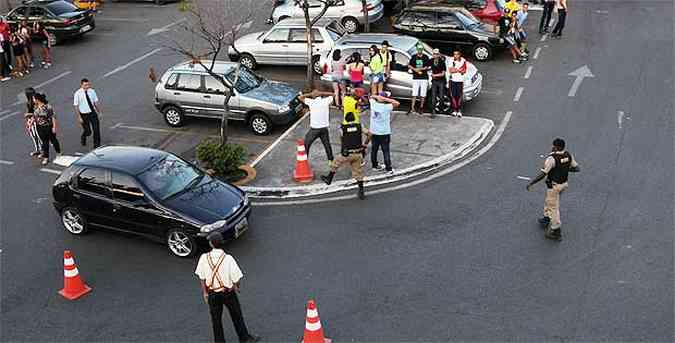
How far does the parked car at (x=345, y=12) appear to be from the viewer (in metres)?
25.1

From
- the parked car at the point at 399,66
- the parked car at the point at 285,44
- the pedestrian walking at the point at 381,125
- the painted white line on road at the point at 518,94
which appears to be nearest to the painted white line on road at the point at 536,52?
the painted white line on road at the point at 518,94

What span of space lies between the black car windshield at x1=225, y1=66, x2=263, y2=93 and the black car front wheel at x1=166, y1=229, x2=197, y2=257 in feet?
20.3

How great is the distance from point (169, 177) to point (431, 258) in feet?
15.3

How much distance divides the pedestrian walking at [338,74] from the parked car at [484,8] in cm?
785

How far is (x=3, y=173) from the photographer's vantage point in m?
16.1

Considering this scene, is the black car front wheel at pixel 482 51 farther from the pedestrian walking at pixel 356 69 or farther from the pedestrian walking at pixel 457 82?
the pedestrian walking at pixel 356 69

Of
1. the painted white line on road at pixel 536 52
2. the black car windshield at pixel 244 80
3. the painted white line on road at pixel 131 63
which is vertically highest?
the black car windshield at pixel 244 80

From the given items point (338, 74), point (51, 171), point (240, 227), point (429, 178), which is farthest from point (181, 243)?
point (338, 74)

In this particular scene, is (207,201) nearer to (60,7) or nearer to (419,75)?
(419,75)

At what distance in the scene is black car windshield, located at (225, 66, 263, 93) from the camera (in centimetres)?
1770

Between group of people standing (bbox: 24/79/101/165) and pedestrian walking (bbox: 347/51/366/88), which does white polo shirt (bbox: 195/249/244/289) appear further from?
pedestrian walking (bbox: 347/51/366/88)

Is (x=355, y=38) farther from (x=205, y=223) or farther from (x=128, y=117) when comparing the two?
(x=205, y=223)

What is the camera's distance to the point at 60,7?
26.2 metres

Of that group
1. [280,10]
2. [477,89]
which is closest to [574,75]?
[477,89]
